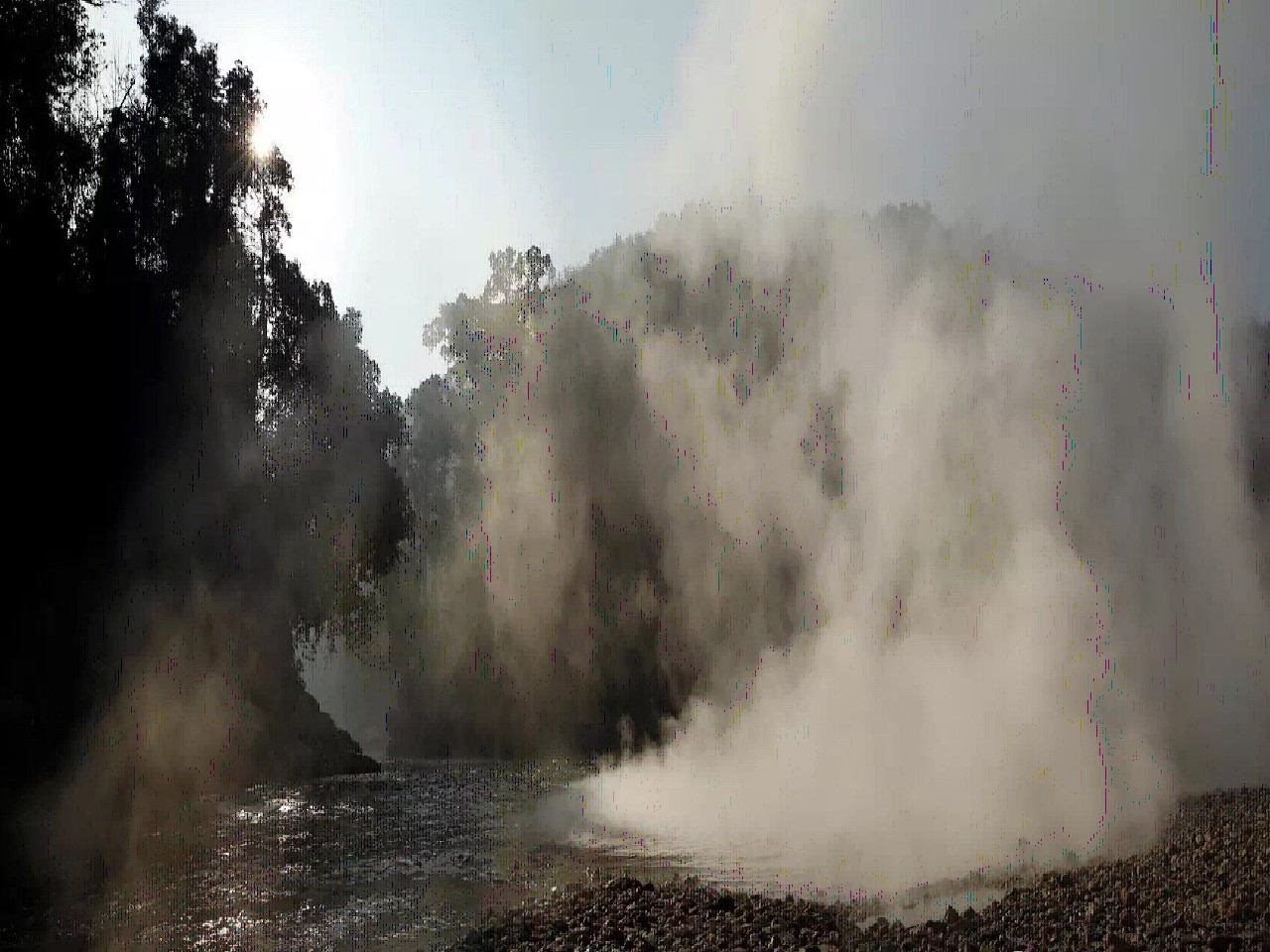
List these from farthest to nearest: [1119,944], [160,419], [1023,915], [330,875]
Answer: [160,419]
[330,875]
[1023,915]
[1119,944]

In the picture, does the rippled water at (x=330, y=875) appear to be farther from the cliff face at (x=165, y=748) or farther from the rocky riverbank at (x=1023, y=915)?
the rocky riverbank at (x=1023, y=915)

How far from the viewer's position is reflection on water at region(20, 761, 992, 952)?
10203 millimetres

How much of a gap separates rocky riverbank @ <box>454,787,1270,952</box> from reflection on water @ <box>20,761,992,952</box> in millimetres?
868

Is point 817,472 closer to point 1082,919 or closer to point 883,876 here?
point 883,876

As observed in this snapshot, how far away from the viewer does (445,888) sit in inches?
475

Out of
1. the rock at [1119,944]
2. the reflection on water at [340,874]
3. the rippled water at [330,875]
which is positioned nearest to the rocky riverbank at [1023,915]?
the rock at [1119,944]

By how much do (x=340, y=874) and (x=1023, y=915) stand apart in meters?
9.07

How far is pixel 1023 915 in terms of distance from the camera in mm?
8102

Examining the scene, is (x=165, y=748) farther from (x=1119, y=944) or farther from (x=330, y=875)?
(x=1119, y=944)

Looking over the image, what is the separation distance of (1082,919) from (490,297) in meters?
43.1

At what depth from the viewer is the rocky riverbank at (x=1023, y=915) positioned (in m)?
7.50

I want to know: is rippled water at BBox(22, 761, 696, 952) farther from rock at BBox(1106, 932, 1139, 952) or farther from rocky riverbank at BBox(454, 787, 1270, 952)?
rock at BBox(1106, 932, 1139, 952)

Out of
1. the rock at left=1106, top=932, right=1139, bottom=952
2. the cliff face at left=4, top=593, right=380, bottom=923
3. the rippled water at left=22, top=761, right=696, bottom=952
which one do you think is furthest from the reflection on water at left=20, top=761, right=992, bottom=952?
the rock at left=1106, top=932, right=1139, bottom=952

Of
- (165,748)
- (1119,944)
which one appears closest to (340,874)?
(165,748)
